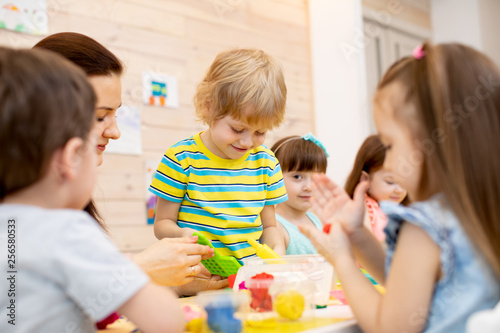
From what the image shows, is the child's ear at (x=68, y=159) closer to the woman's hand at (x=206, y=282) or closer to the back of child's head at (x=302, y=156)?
the woman's hand at (x=206, y=282)

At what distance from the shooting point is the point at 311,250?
5.78ft

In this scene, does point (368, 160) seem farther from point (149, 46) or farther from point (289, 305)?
point (289, 305)

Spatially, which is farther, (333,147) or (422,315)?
(333,147)

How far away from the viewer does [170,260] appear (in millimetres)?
916

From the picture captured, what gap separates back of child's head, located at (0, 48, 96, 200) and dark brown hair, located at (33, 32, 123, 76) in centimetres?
41

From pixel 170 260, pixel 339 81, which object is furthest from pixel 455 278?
pixel 339 81

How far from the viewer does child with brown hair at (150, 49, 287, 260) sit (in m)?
1.27

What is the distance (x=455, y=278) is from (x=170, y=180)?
0.80m

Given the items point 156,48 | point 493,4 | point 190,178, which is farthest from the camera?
point 493,4

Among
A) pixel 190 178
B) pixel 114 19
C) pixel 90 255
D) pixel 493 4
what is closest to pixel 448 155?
pixel 90 255

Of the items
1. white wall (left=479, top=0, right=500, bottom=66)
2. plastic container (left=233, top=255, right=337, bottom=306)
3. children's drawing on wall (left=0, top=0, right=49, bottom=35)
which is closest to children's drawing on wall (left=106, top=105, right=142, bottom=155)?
children's drawing on wall (left=0, top=0, right=49, bottom=35)

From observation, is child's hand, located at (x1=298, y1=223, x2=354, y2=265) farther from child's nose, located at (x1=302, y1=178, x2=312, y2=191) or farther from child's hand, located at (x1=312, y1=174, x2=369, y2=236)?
child's nose, located at (x1=302, y1=178, x2=312, y2=191)

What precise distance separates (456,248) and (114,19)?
200 centimetres

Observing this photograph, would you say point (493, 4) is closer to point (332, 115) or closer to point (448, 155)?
point (332, 115)
